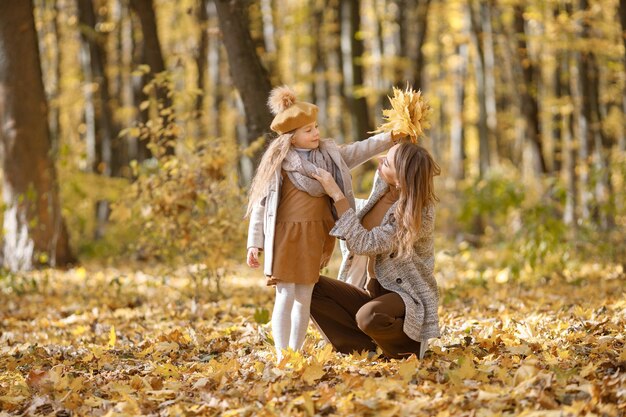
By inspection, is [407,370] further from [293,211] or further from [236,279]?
[236,279]

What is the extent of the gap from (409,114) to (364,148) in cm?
38

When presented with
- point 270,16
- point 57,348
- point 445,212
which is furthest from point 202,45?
point 57,348

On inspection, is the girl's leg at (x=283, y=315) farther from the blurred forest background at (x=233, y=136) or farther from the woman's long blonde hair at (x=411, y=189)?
the blurred forest background at (x=233, y=136)

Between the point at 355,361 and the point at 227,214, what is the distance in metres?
2.95

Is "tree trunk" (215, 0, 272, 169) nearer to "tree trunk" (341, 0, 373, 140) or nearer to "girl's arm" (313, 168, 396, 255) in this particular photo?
"girl's arm" (313, 168, 396, 255)

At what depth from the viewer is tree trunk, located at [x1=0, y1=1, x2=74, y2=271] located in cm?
1073

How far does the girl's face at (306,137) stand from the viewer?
4.85 metres

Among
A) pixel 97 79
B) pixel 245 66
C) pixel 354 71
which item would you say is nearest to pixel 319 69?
pixel 97 79

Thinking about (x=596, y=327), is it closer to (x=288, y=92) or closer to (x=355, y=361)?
(x=355, y=361)

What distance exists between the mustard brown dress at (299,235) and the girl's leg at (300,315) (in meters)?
0.09

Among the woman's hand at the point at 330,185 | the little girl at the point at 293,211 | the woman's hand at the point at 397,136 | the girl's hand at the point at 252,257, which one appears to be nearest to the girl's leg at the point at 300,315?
the little girl at the point at 293,211

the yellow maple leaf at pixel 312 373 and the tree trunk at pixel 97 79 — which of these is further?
the tree trunk at pixel 97 79

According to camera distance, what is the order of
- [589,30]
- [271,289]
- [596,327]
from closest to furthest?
[596,327]
[271,289]
[589,30]

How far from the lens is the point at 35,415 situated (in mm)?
4129
